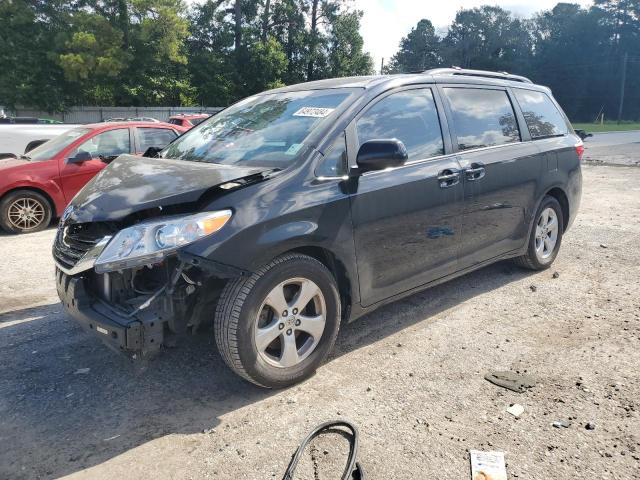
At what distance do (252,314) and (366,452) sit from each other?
0.93 meters

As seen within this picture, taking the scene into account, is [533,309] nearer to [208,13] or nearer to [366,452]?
[366,452]

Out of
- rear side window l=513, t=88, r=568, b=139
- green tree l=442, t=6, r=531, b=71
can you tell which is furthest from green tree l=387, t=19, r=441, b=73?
rear side window l=513, t=88, r=568, b=139

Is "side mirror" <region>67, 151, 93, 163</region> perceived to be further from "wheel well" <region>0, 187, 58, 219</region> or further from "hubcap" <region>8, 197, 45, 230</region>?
"hubcap" <region>8, 197, 45, 230</region>

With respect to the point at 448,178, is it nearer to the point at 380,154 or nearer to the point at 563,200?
the point at 380,154

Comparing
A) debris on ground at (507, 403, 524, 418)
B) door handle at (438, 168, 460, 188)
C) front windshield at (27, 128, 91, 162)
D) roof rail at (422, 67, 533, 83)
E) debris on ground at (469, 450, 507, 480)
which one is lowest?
debris on ground at (469, 450, 507, 480)

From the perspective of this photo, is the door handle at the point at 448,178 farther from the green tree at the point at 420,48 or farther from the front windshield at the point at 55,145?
the green tree at the point at 420,48

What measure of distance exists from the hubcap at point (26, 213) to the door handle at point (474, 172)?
6.31 metres

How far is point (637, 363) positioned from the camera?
3383 millimetres

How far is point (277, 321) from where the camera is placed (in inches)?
118

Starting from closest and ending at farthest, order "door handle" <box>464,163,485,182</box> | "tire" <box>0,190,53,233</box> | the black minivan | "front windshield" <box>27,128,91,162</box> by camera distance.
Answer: the black minivan
"door handle" <box>464,163,485,182</box>
"tire" <box>0,190,53,233</box>
"front windshield" <box>27,128,91,162</box>

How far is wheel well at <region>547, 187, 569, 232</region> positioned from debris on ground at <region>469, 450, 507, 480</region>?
3.33 metres

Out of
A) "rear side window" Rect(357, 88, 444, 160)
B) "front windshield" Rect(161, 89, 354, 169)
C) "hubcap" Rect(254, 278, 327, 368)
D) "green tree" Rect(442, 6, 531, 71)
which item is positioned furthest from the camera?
"green tree" Rect(442, 6, 531, 71)

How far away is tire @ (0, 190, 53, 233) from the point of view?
24.0 ft

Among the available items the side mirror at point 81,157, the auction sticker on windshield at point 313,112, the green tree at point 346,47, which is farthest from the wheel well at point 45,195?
the green tree at point 346,47
